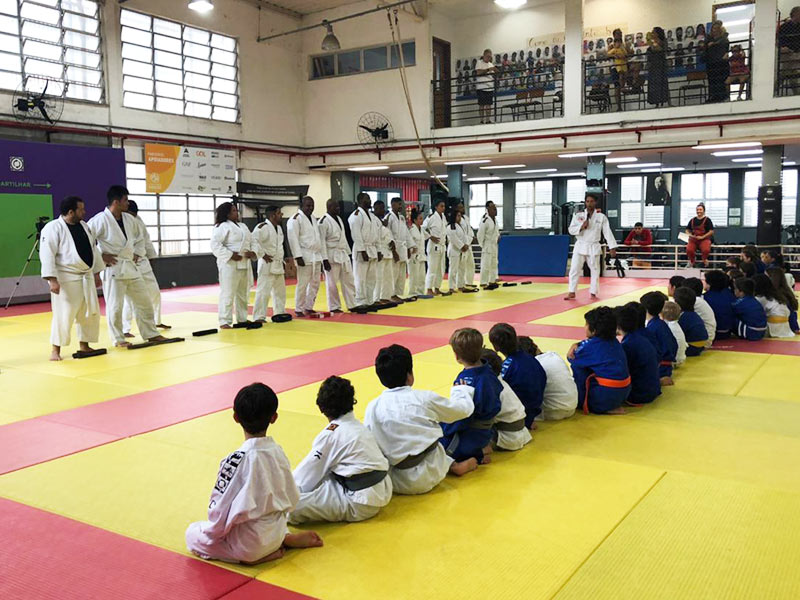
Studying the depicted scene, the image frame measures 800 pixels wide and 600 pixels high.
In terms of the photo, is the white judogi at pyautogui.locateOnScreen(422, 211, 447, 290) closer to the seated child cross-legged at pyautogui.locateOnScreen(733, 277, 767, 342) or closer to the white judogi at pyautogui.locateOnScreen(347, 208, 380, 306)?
the white judogi at pyautogui.locateOnScreen(347, 208, 380, 306)

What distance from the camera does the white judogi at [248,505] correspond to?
9.76 ft

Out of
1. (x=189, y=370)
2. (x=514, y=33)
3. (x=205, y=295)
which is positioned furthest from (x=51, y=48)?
(x=514, y=33)

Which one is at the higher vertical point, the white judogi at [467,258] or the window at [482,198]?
the window at [482,198]

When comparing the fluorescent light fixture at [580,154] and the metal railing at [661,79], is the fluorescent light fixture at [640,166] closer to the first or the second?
the metal railing at [661,79]

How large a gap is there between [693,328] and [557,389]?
2880 millimetres

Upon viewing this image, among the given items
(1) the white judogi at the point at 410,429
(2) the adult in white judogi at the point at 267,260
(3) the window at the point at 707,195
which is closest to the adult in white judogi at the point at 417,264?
(2) the adult in white judogi at the point at 267,260

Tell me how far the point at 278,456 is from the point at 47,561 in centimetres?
111

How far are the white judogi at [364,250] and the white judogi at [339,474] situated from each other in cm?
829

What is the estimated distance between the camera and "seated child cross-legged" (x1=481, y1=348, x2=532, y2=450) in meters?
4.38

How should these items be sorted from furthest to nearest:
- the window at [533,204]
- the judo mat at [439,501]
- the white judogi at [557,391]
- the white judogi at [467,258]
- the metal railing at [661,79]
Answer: the window at [533,204] → the metal railing at [661,79] → the white judogi at [467,258] → the white judogi at [557,391] → the judo mat at [439,501]

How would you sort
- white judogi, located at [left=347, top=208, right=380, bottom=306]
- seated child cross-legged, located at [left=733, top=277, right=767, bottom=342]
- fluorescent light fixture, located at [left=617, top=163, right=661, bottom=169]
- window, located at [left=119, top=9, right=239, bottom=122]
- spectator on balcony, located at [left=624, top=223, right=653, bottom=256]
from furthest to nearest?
fluorescent light fixture, located at [left=617, top=163, right=661, bottom=169], spectator on balcony, located at [left=624, top=223, right=653, bottom=256], window, located at [left=119, top=9, right=239, bottom=122], white judogi, located at [left=347, top=208, right=380, bottom=306], seated child cross-legged, located at [left=733, top=277, right=767, bottom=342]

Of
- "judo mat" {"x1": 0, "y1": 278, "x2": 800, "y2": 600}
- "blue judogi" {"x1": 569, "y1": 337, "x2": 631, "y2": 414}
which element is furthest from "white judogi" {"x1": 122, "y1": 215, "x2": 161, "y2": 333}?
"blue judogi" {"x1": 569, "y1": 337, "x2": 631, "y2": 414}

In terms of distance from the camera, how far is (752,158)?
20188 mm

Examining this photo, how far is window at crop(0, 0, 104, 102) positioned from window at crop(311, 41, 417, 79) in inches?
275
